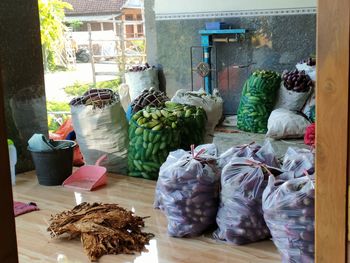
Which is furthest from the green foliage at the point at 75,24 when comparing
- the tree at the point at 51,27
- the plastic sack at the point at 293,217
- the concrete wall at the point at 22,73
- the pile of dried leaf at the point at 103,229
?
the plastic sack at the point at 293,217

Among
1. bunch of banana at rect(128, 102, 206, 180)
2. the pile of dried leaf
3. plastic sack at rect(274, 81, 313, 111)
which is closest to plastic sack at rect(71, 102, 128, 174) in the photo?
bunch of banana at rect(128, 102, 206, 180)

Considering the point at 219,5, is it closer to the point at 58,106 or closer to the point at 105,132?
the point at 105,132

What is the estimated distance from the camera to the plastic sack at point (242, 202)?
7.27ft

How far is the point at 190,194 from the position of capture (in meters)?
2.32

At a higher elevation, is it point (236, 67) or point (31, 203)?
point (236, 67)

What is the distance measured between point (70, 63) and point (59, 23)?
34.1 inches

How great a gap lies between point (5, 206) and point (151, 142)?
2551 mm

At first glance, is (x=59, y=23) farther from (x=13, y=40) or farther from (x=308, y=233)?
(x=308, y=233)

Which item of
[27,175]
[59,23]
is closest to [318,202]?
[27,175]

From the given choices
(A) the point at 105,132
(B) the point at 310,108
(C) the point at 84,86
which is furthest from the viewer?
(C) the point at 84,86

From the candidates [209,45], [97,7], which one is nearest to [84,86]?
[97,7]

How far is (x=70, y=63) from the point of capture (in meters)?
7.29

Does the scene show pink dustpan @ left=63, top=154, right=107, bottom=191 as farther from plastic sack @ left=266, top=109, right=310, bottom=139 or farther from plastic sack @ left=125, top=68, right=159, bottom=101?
plastic sack @ left=125, top=68, right=159, bottom=101

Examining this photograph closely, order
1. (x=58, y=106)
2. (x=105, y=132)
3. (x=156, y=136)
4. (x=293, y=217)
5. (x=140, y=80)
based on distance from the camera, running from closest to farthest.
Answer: (x=293, y=217)
(x=156, y=136)
(x=105, y=132)
(x=140, y=80)
(x=58, y=106)
